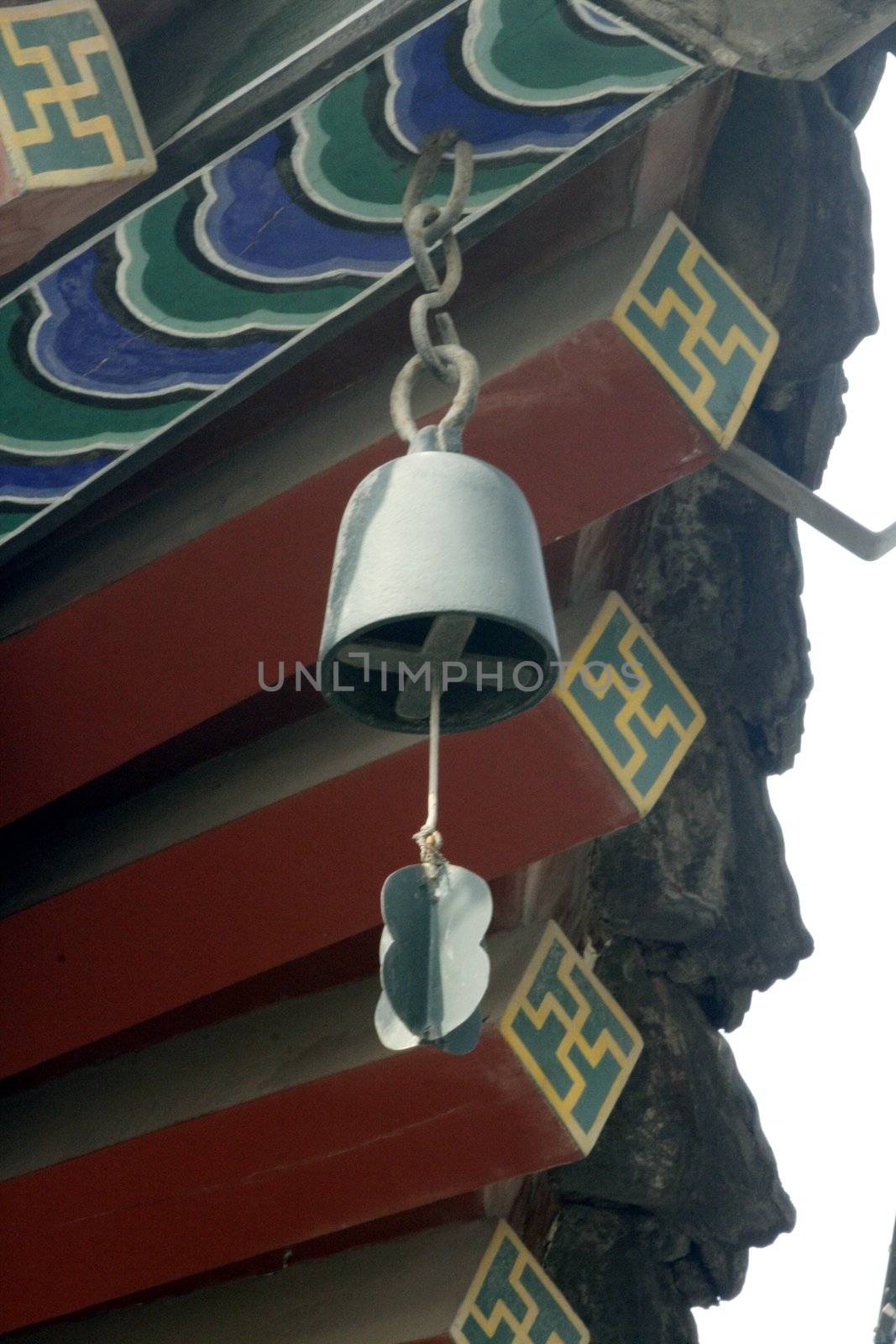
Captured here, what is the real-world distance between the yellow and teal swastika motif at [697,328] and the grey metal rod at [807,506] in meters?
Result: 0.24

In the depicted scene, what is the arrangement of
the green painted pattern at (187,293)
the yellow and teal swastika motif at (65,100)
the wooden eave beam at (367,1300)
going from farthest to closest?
the wooden eave beam at (367,1300), the green painted pattern at (187,293), the yellow and teal swastika motif at (65,100)

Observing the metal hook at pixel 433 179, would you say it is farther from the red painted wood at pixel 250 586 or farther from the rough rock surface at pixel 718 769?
the rough rock surface at pixel 718 769

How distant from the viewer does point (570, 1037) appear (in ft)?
8.13

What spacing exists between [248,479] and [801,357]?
3.53 ft

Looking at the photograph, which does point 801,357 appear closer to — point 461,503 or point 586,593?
point 586,593

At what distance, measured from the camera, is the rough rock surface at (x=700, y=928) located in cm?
345

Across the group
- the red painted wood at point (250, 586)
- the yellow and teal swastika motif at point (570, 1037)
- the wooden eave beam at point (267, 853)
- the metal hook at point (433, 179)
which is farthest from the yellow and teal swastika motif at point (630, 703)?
the metal hook at point (433, 179)

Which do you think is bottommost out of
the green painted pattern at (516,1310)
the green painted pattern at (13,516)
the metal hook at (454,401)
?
the green painted pattern at (516,1310)

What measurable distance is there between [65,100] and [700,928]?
223cm

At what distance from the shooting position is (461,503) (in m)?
1.50

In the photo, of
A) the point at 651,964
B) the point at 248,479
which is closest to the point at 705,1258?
the point at 651,964

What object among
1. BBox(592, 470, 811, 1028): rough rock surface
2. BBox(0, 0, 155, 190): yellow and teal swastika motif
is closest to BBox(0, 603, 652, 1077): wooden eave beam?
BBox(0, 0, 155, 190): yellow and teal swastika motif

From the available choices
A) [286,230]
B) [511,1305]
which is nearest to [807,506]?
[286,230]

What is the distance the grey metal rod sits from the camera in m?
2.46
